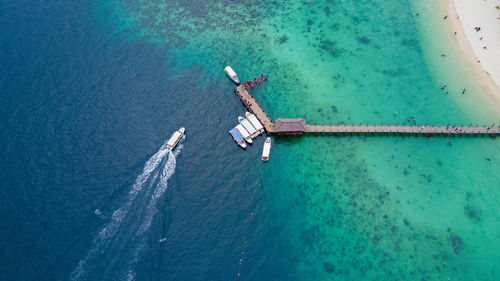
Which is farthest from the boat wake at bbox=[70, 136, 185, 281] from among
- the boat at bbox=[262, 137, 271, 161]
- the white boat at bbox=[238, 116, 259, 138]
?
the boat at bbox=[262, 137, 271, 161]

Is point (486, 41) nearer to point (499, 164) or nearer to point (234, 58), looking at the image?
point (499, 164)

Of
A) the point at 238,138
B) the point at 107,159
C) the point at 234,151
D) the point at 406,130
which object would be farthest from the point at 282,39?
the point at 107,159

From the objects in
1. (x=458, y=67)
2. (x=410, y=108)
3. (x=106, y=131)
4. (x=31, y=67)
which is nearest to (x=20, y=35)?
(x=31, y=67)

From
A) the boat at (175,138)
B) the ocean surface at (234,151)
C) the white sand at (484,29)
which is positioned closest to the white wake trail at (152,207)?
the ocean surface at (234,151)

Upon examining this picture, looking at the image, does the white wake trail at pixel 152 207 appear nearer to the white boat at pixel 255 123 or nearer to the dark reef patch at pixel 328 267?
the white boat at pixel 255 123

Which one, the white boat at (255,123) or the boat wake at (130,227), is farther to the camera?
the white boat at (255,123)

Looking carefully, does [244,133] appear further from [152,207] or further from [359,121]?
[359,121]

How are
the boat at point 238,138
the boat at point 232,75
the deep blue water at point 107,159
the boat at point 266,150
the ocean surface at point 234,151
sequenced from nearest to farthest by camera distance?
the deep blue water at point 107,159 → the ocean surface at point 234,151 → the boat at point 266,150 → the boat at point 238,138 → the boat at point 232,75
